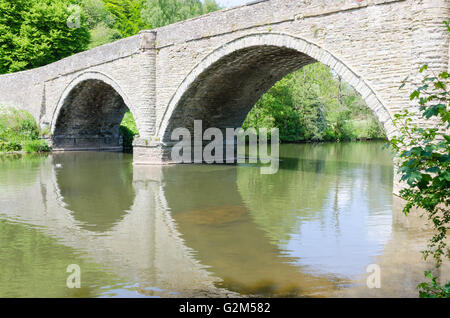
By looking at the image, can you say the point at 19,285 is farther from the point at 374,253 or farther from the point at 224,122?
the point at 224,122

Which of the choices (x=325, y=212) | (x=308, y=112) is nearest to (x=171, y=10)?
(x=308, y=112)

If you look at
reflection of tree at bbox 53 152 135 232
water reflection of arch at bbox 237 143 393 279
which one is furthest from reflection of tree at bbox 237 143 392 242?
reflection of tree at bbox 53 152 135 232

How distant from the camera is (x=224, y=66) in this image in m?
13.1

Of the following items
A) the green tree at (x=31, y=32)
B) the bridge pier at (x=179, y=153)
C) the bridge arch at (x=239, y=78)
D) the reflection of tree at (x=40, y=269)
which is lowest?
the reflection of tree at (x=40, y=269)

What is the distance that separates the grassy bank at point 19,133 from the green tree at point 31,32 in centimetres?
780

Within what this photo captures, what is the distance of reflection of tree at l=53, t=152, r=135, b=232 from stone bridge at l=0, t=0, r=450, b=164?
1.72m

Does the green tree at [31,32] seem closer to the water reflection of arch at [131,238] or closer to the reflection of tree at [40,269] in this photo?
the water reflection of arch at [131,238]

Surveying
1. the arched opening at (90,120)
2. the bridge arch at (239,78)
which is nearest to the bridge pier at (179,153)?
the bridge arch at (239,78)

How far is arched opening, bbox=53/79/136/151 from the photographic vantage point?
20812 millimetres

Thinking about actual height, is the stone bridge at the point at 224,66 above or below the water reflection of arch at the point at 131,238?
above

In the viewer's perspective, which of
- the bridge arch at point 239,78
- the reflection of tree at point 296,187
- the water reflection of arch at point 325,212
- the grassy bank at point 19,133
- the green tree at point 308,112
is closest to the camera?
the water reflection of arch at point 325,212

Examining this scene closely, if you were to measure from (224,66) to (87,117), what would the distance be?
11895 millimetres

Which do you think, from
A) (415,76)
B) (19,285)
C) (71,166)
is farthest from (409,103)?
(71,166)

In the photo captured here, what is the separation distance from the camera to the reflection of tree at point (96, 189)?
7.73m
